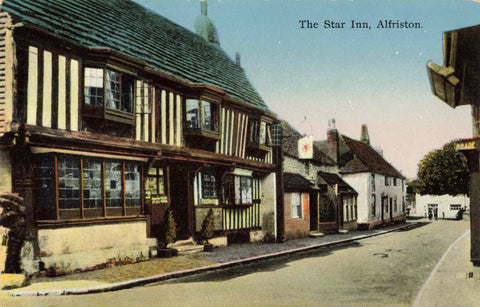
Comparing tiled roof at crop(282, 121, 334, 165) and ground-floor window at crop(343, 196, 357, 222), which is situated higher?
tiled roof at crop(282, 121, 334, 165)

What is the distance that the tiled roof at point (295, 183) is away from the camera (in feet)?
72.2

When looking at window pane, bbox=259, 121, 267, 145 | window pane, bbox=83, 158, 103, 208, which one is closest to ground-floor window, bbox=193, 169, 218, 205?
window pane, bbox=259, 121, 267, 145

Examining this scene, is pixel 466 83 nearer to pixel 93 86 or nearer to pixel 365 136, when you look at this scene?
pixel 93 86

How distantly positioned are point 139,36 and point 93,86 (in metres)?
3.78

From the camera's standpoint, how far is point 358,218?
33875 mm

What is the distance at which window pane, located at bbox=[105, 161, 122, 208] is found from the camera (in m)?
11.6

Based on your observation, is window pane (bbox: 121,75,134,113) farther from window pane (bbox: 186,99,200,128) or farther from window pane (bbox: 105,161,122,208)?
window pane (bbox: 186,99,200,128)

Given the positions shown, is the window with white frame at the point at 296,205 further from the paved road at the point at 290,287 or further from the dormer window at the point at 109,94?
the dormer window at the point at 109,94

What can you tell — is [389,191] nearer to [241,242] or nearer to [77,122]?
[241,242]

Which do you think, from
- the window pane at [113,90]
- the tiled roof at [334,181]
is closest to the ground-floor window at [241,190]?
the window pane at [113,90]

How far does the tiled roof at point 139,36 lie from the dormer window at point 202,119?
820 millimetres

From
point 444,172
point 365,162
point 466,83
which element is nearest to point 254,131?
point 466,83

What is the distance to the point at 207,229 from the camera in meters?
15.3

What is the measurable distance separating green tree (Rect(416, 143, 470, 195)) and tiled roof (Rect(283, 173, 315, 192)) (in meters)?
21.5
